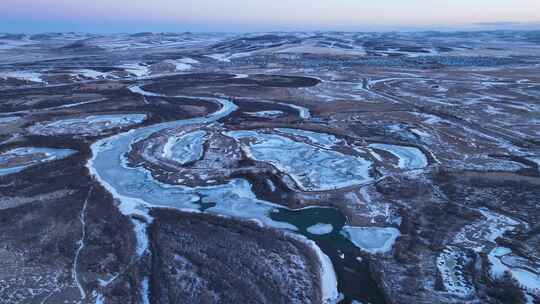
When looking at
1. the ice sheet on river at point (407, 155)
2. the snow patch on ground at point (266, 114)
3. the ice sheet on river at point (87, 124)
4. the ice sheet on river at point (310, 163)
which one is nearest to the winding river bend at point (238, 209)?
the ice sheet on river at point (310, 163)

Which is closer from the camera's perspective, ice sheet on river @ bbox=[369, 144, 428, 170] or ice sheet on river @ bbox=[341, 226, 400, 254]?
ice sheet on river @ bbox=[341, 226, 400, 254]

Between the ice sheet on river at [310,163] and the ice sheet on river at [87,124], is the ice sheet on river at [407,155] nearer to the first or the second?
the ice sheet on river at [310,163]

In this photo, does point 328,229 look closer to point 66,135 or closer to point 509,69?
point 66,135

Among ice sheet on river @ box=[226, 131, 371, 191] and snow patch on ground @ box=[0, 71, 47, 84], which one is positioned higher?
snow patch on ground @ box=[0, 71, 47, 84]

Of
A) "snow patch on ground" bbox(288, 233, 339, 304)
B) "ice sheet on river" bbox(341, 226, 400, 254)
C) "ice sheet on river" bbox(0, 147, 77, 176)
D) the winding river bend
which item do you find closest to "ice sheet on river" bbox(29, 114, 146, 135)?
"ice sheet on river" bbox(0, 147, 77, 176)

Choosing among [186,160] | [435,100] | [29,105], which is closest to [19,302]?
[186,160]

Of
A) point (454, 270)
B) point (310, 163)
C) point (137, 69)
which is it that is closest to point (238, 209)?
point (310, 163)

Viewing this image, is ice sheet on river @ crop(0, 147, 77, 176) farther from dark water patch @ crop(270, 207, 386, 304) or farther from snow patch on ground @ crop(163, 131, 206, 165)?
dark water patch @ crop(270, 207, 386, 304)
